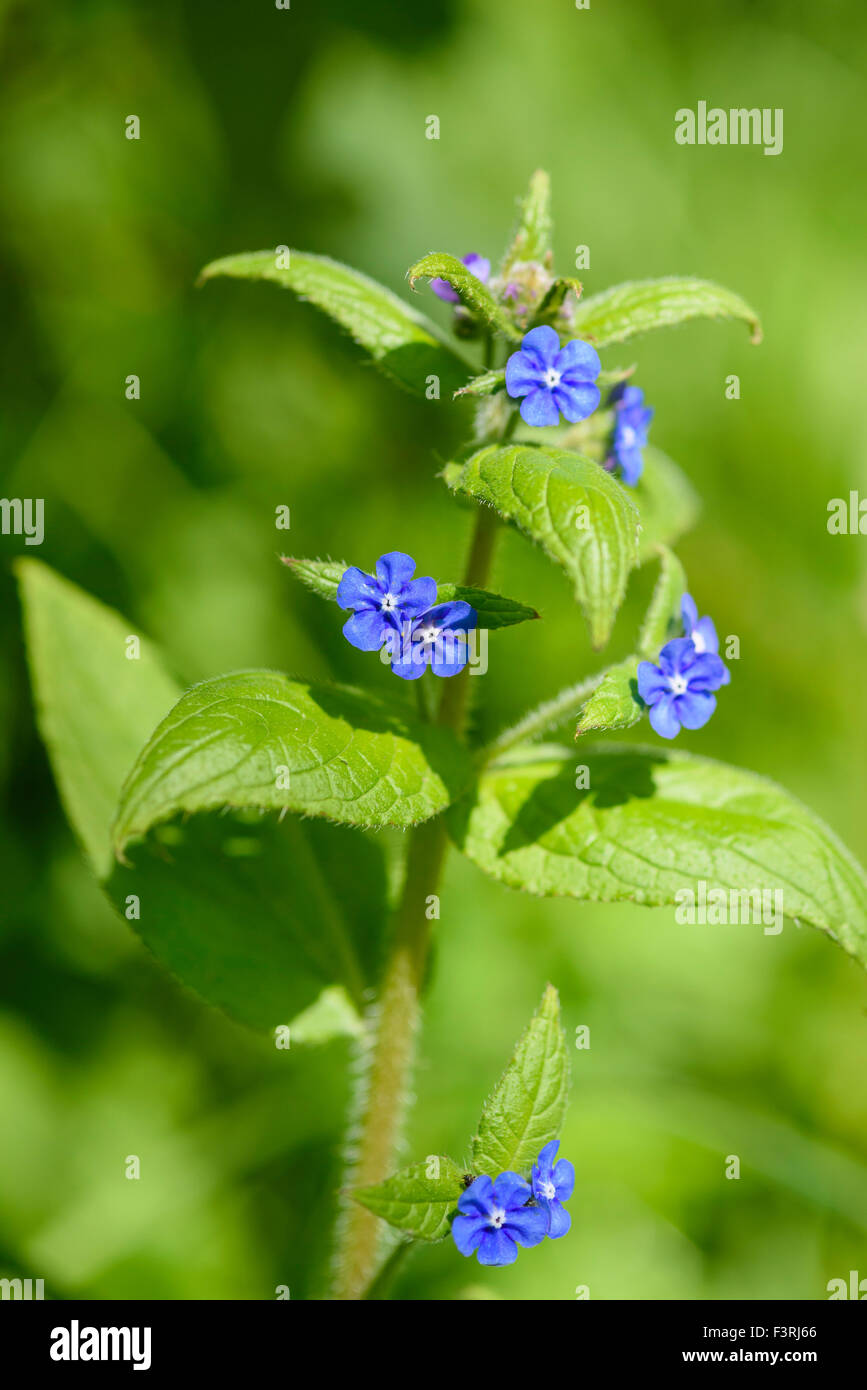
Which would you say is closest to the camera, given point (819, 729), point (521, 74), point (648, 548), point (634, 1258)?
point (648, 548)

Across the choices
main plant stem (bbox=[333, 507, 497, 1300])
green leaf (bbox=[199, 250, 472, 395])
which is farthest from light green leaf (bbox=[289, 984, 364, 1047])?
green leaf (bbox=[199, 250, 472, 395])

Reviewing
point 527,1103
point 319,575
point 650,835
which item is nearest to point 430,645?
point 319,575

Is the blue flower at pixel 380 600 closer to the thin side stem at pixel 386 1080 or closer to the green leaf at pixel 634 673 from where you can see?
the green leaf at pixel 634 673

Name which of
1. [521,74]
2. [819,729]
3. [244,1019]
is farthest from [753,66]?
[244,1019]

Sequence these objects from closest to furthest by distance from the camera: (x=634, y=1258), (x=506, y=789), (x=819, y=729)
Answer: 1. (x=506, y=789)
2. (x=634, y=1258)
3. (x=819, y=729)

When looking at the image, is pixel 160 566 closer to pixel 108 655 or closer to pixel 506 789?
pixel 108 655

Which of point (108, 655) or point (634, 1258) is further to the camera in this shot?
point (634, 1258)
